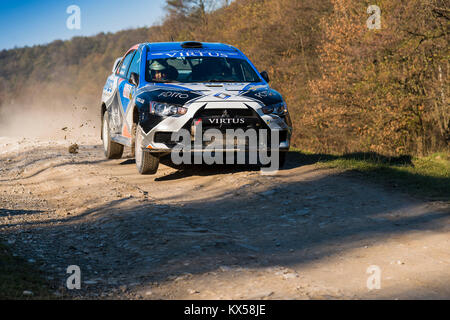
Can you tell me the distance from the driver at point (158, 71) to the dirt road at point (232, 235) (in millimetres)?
1707

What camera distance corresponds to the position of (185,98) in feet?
26.8

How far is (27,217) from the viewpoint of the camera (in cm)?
690

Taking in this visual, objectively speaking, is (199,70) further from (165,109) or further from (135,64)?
(165,109)

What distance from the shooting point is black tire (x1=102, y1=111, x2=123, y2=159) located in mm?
11387

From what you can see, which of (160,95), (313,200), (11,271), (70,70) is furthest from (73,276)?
(70,70)

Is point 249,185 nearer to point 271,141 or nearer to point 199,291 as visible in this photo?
point 271,141

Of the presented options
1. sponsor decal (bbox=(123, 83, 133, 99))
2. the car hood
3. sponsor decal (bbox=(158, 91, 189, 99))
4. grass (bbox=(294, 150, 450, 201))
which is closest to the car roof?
sponsor decal (bbox=(123, 83, 133, 99))

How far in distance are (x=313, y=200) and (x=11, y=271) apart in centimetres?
399

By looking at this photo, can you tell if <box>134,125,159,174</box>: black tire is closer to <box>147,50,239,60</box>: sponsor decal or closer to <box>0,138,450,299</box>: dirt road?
<box>0,138,450,299</box>: dirt road

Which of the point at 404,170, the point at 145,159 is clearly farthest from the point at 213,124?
the point at 404,170

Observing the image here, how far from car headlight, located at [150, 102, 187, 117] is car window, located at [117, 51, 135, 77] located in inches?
101

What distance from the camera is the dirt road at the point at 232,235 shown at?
4238 millimetres

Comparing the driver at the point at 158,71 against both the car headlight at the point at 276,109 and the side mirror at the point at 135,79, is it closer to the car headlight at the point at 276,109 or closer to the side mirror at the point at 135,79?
the side mirror at the point at 135,79

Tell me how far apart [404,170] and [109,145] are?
5.91 meters
